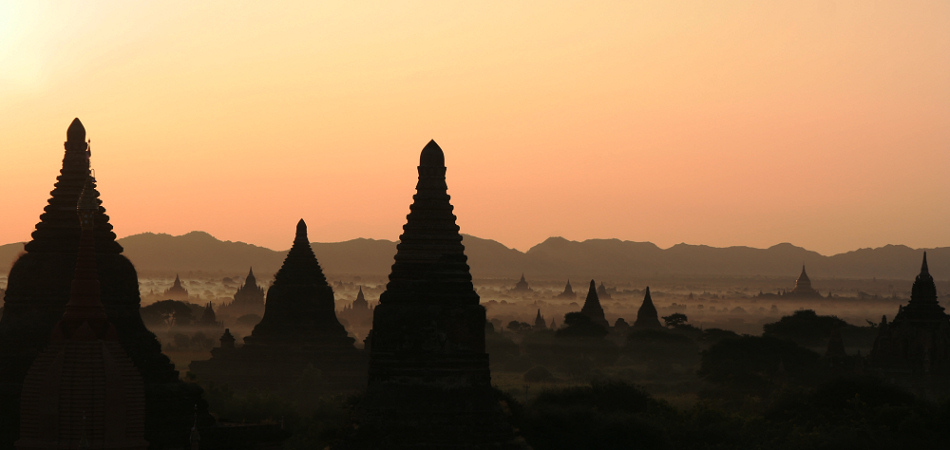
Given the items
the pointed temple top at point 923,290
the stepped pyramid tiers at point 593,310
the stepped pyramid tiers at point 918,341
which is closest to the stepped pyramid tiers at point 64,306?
the stepped pyramid tiers at point 918,341

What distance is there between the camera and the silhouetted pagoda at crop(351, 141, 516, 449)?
3253cm

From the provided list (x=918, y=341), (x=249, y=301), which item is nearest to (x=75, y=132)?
(x=918, y=341)

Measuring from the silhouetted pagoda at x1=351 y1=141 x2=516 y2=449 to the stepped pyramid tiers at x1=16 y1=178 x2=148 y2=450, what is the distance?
580 cm

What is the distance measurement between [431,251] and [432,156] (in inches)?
82.0

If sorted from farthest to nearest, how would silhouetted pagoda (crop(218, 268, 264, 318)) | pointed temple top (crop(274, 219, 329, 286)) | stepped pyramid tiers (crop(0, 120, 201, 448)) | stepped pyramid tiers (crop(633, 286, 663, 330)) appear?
silhouetted pagoda (crop(218, 268, 264, 318)), stepped pyramid tiers (crop(633, 286, 663, 330)), pointed temple top (crop(274, 219, 329, 286)), stepped pyramid tiers (crop(0, 120, 201, 448))

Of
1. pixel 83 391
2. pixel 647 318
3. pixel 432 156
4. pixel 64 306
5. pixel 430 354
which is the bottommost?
pixel 83 391

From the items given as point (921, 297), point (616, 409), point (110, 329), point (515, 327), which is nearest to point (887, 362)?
point (921, 297)

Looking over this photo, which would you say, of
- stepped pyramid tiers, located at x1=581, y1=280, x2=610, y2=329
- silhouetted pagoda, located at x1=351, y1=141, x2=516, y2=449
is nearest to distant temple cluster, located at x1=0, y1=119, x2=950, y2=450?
silhouetted pagoda, located at x1=351, y1=141, x2=516, y2=449

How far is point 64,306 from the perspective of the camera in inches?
1489

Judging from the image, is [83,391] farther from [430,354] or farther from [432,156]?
[432,156]

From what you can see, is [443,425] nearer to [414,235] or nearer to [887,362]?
[414,235]

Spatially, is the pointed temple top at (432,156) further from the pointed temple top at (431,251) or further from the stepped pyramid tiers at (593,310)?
the stepped pyramid tiers at (593,310)

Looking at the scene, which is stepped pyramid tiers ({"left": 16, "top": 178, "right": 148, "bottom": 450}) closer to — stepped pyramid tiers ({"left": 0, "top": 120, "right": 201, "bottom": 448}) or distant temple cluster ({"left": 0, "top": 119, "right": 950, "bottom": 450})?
distant temple cluster ({"left": 0, "top": 119, "right": 950, "bottom": 450})

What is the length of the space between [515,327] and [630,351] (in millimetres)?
32845
